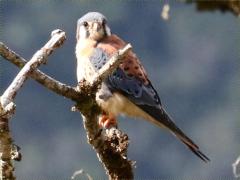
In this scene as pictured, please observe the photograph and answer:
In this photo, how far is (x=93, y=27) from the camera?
369cm

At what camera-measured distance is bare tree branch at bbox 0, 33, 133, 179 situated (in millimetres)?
1573

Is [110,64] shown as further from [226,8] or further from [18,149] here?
[226,8]

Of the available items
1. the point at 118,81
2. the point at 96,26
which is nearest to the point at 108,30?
the point at 96,26

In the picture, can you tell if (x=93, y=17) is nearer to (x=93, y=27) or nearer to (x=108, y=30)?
(x=93, y=27)

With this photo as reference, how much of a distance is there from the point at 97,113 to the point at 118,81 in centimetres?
163

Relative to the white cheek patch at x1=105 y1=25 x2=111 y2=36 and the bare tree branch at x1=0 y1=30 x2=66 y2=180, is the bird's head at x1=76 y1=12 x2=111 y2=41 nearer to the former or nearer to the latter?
the white cheek patch at x1=105 y1=25 x2=111 y2=36

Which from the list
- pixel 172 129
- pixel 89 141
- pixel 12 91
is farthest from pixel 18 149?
pixel 172 129

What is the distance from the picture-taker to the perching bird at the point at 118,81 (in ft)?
11.0

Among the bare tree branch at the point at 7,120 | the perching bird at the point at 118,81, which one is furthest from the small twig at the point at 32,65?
the perching bird at the point at 118,81

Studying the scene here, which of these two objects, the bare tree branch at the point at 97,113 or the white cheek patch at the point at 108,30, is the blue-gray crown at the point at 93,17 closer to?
the white cheek patch at the point at 108,30

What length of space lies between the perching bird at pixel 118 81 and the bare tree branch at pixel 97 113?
108 centimetres

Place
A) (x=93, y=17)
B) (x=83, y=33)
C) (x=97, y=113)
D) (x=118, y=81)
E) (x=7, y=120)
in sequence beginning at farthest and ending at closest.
Answer: (x=83, y=33), (x=93, y=17), (x=118, y=81), (x=97, y=113), (x=7, y=120)

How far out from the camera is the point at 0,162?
4.80 feet

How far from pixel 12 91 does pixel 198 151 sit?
158 centimetres
